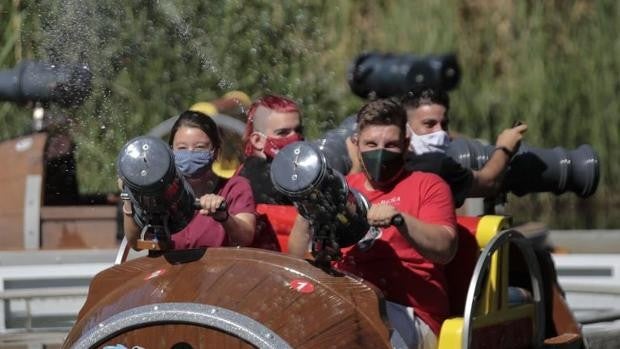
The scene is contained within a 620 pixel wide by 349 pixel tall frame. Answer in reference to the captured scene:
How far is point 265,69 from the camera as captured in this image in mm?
11703

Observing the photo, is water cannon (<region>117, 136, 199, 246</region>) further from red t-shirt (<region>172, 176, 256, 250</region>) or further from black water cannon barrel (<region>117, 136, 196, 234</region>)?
red t-shirt (<region>172, 176, 256, 250</region>)

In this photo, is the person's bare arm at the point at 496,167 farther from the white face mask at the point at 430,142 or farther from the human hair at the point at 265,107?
the human hair at the point at 265,107

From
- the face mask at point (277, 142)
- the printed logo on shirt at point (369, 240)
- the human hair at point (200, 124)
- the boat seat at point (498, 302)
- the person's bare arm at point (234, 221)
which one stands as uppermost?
the human hair at point (200, 124)

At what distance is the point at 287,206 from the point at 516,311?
83cm

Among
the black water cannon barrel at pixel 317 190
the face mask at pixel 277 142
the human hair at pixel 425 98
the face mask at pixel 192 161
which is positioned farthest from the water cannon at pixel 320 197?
the human hair at pixel 425 98

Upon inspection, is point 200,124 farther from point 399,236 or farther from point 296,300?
point 296,300

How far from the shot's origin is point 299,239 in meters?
4.21

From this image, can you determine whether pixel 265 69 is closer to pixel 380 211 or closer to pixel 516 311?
pixel 516 311

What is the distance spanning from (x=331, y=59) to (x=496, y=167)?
749 centimetres

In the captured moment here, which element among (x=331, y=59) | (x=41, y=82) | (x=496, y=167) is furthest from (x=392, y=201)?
(x=331, y=59)

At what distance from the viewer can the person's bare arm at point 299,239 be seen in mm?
4188

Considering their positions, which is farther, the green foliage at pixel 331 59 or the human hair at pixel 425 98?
the green foliage at pixel 331 59

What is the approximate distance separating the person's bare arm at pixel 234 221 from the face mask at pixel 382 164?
375 mm

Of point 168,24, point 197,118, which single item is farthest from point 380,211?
point 168,24
